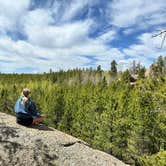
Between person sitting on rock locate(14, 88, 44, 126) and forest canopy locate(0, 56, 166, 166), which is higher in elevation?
person sitting on rock locate(14, 88, 44, 126)

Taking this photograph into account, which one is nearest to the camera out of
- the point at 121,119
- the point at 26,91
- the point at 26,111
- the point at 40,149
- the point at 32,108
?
the point at 40,149

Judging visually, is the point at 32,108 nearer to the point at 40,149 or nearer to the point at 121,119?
the point at 40,149

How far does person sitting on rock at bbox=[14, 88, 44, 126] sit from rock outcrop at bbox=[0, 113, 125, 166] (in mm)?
308

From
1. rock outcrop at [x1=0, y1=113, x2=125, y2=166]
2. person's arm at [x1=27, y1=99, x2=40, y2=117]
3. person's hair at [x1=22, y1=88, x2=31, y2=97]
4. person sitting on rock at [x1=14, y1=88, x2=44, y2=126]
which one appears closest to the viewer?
rock outcrop at [x1=0, y1=113, x2=125, y2=166]

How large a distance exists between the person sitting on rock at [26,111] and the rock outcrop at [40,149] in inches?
12.1

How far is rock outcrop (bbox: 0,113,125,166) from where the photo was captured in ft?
36.3

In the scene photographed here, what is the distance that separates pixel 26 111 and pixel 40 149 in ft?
Result: 6.78

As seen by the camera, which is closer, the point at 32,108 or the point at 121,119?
the point at 32,108

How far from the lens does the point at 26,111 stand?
13.1 m

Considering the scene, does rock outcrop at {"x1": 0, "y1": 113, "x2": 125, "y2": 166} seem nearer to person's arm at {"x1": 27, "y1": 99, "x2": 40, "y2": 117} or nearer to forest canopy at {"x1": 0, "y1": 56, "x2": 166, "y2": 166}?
person's arm at {"x1": 27, "y1": 99, "x2": 40, "y2": 117}

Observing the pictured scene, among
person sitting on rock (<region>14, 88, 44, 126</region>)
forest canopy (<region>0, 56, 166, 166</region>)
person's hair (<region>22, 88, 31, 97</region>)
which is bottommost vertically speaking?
forest canopy (<region>0, 56, 166, 166</region>)

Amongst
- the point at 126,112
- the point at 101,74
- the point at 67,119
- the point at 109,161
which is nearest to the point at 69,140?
the point at 109,161

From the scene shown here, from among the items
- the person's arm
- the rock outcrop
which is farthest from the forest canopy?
the person's arm

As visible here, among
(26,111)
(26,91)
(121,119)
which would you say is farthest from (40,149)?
(121,119)
